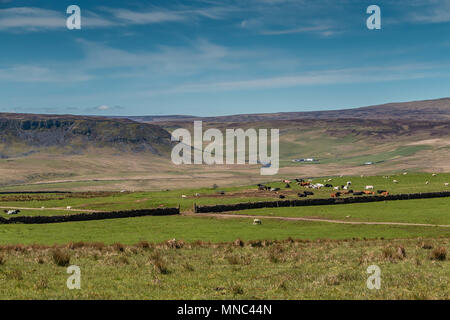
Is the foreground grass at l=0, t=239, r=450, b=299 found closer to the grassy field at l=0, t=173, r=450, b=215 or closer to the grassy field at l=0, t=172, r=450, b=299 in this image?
the grassy field at l=0, t=172, r=450, b=299

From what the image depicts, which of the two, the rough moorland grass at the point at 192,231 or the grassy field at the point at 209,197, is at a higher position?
the grassy field at the point at 209,197

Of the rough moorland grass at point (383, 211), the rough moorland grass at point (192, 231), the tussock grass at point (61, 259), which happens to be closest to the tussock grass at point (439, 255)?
the rough moorland grass at point (192, 231)

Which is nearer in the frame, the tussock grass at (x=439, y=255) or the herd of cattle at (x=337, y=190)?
the tussock grass at (x=439, y=255)

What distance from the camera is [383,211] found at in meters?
58.9

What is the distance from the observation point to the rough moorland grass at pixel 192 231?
135 feet

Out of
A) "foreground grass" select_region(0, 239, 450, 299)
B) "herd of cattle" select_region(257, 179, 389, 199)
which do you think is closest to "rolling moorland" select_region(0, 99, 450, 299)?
"foreground grass" select_region(0, 239, 450, 299)

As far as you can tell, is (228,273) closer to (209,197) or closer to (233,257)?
(233,257)

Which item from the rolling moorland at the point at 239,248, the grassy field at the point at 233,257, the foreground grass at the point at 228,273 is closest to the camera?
the foreground grass at the point at 228,273

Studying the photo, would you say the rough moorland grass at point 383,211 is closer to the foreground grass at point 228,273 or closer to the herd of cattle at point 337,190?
the herd of cattle at point 337,190

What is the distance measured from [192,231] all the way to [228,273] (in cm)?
2309

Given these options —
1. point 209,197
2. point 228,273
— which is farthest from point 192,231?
point 209,197

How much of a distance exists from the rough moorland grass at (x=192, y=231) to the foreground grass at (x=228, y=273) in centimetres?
813

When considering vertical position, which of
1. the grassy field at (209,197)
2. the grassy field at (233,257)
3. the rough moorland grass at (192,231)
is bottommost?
the rough moorland grass at (192,231)

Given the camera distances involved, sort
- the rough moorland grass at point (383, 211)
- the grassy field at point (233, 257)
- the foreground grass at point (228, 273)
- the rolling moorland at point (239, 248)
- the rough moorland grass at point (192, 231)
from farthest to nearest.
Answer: the rough moorland grass at point (383, 211)
the rough moorland grass at point (192, 231)
the rolling moorland at point (239, 248)
the grassy field at point (233, 257)
the foreground grass at point (228, 273)
